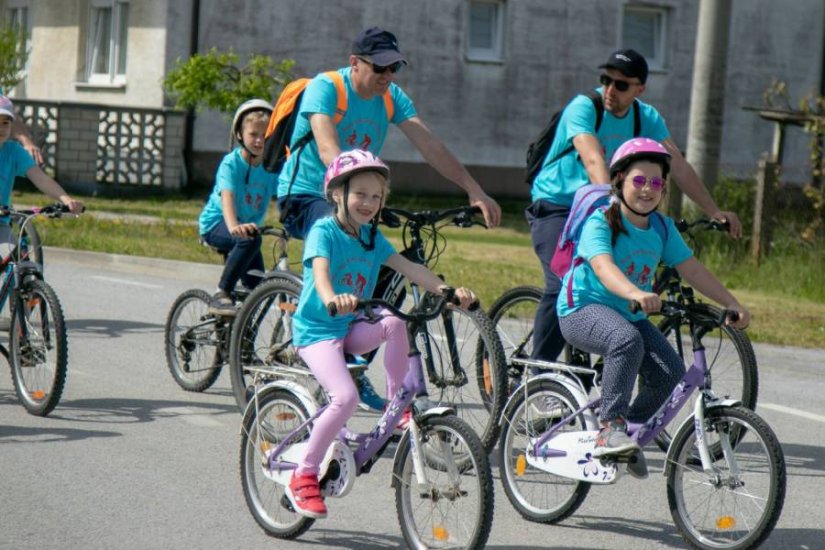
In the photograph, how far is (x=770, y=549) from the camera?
5.93m

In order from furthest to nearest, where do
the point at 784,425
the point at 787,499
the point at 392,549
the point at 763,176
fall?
the point at 763,176
the point at 784,425
the point at 787,499
the point at 392,549

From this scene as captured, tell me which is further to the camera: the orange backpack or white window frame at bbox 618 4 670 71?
white window frame at bbox 618 4 670 71

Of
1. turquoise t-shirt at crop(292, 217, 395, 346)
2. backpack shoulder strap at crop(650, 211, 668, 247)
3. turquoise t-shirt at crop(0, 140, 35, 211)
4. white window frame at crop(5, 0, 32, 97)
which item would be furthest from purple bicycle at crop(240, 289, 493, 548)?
white window frame at crop(5, 0, 32, 97)

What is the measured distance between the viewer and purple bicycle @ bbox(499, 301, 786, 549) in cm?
557

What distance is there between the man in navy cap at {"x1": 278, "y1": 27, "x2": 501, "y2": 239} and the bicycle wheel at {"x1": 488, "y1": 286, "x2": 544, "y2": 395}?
0.80m

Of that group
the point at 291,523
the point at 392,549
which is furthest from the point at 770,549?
the point at 291,523

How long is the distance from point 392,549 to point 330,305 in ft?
3.54

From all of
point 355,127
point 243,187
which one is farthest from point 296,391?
point 243,187

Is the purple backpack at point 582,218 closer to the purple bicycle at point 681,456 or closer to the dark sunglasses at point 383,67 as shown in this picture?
Answer: the purple bicycle at point 681,456

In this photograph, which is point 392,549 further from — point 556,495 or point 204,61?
point 204,61

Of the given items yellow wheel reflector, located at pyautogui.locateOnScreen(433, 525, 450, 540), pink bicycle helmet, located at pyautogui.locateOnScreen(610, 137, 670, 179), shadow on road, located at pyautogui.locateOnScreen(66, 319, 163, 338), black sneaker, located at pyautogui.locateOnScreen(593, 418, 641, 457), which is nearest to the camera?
yellow wheel reflector, located at pyautogui.locateOnScreen(433, 525, 450, 540)

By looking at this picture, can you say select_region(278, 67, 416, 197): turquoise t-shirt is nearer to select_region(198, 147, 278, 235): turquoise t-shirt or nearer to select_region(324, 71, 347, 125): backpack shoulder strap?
select_region(324, 71, 347, 125): backpack shoulder strap

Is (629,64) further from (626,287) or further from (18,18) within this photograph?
(18,18)

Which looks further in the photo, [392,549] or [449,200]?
[449,200]
